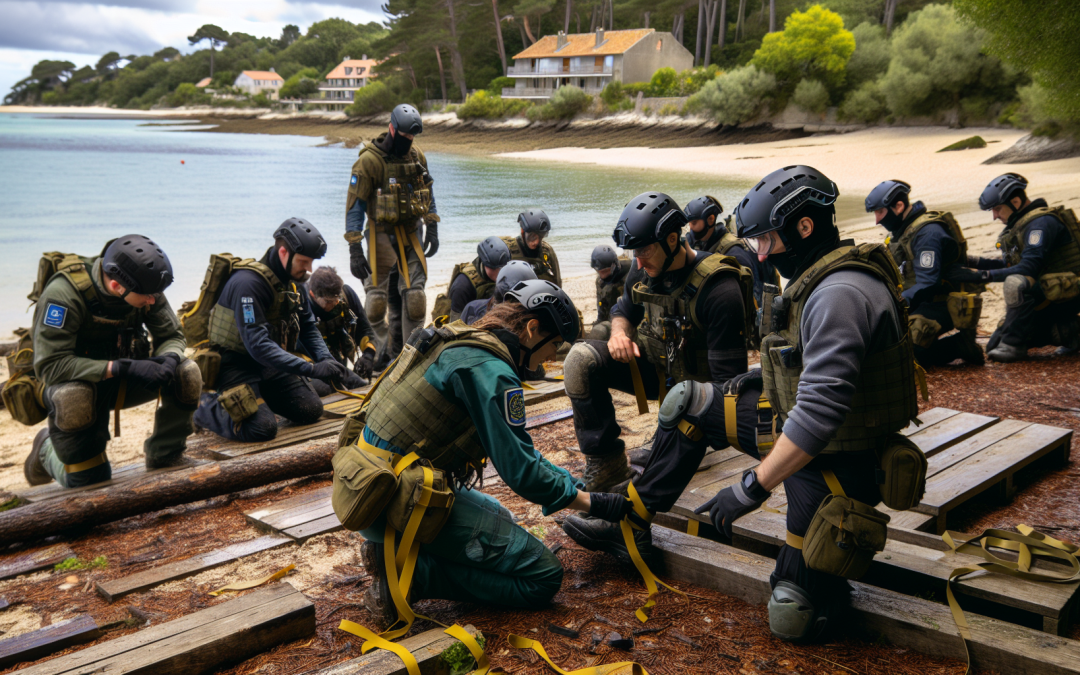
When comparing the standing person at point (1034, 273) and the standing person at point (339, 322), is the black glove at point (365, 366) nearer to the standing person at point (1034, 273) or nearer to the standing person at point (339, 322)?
the standing person at point (339, 322)

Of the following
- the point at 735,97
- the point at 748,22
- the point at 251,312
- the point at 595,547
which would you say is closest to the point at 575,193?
the point at 735,97

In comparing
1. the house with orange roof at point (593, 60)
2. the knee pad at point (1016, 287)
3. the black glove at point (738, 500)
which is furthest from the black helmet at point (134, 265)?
the house with orange roof at point (593, 60)

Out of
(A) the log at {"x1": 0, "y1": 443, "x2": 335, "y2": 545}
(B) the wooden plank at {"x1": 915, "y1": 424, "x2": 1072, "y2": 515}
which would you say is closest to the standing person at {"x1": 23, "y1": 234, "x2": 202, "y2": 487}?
(A) the log at {"x1": 0, "y1": 443, "x2": 335, "y2": 545}

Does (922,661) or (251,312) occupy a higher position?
(251,312)

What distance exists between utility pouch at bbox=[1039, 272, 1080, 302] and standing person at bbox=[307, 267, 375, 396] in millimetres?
6292

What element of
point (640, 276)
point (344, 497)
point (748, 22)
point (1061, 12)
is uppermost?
point (748, 22)

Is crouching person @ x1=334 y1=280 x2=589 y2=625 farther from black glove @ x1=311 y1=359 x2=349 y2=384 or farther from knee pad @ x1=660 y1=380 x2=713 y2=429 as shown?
black glove @ x1=311 y1=359 x2=349 y2=384

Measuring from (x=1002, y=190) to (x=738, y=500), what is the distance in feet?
18.7

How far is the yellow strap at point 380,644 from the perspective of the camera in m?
2.69

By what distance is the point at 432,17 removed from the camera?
67.4 m

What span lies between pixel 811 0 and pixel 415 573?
66.7m

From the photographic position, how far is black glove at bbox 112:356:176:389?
5188 millimetres

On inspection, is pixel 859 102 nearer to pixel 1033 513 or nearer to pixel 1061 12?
pixel 1061 12

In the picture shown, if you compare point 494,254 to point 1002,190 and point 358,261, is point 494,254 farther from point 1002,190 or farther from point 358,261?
point 1002,190
